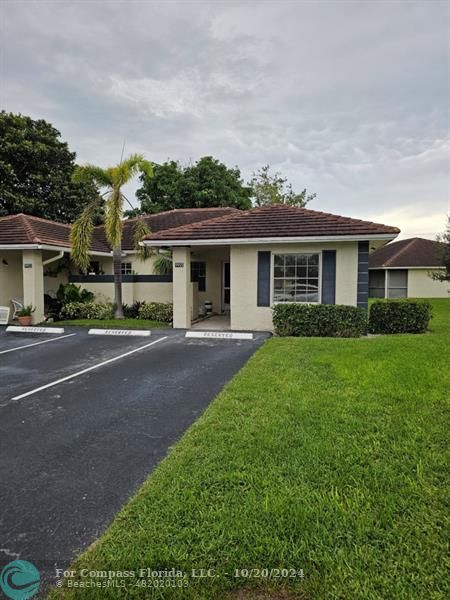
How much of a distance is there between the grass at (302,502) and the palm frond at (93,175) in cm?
1137

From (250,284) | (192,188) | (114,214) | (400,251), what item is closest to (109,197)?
(114,214)

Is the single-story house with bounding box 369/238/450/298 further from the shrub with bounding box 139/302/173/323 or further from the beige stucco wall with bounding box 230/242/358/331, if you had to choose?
the shrub with bounding box 139/302/173/323

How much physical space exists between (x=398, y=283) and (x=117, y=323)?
909 inches

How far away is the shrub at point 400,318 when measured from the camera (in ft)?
36.4

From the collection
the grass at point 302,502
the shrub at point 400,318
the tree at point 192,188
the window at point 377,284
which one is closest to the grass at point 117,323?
the shrub at point 400,318

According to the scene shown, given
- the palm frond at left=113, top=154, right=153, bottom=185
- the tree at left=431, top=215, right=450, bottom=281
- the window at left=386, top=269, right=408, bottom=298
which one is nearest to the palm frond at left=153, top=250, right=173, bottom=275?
the palm frond at left=113, top=154, right=153, bottom=185

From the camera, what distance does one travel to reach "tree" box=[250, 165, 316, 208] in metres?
38.1

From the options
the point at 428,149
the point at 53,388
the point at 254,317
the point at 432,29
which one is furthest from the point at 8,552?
the point at 428,149

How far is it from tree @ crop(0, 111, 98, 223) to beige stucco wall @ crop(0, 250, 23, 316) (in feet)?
30.2

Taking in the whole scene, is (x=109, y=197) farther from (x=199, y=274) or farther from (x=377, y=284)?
(x=377, y=284)

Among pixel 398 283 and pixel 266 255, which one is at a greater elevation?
pixel 266 255

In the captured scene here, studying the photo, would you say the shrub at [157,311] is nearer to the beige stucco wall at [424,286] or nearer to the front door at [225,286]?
the front door at [225,286]

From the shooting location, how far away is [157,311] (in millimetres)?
13938

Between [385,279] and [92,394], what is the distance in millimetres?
27057
